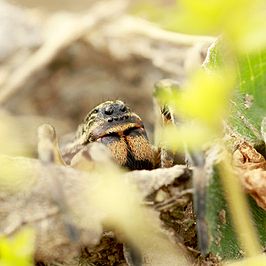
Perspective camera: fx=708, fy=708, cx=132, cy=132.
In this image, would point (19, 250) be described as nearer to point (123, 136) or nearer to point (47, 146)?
point (47, 146)

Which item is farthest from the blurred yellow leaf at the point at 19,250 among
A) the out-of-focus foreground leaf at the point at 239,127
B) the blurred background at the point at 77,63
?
the blurred background at the point at 77,63

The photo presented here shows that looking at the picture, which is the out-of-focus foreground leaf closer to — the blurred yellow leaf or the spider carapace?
the spider carapace

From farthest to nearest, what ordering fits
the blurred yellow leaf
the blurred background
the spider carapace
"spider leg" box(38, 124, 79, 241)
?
the blurred background < the spider carapace < "spider leg" box(38, 124, 79, 241) < the blurred yellow leaf

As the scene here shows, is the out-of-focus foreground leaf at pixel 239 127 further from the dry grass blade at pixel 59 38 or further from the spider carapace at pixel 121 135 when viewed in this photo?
the dry grass blade at pixel 59 38

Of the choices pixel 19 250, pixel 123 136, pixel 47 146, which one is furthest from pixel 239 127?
pixel 19 250

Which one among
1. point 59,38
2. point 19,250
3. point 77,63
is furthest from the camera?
point 77,63

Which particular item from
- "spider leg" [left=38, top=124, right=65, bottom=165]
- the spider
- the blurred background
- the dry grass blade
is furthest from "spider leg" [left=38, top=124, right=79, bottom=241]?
the dry grass blade
